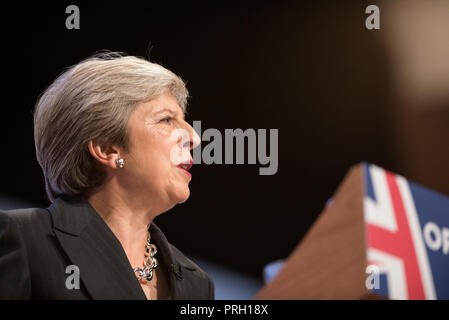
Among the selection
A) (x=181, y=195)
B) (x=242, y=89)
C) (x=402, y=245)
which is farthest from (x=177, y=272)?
(x=242, y=89)

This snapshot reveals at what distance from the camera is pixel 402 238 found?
1488 mm

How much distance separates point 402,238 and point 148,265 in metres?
0.64

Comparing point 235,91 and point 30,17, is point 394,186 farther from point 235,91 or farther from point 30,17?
point 30,17

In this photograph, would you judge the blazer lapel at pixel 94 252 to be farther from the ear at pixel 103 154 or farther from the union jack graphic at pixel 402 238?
the union jack graphic at pixel 402 238

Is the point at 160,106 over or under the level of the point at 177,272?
over

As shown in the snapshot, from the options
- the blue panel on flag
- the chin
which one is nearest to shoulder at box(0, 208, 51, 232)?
the chin

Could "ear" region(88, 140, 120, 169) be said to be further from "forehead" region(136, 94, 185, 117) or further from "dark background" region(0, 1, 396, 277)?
"dark background" region(0, 1, 396, 277)

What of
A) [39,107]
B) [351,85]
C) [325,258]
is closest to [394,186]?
[325,258]

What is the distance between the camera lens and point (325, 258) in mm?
1496

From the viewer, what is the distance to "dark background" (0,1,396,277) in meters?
1.50

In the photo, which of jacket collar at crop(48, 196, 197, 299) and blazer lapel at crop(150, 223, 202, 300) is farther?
blazer lapel at crop(150, 223, 202, 300)

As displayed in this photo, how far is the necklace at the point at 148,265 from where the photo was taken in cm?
129

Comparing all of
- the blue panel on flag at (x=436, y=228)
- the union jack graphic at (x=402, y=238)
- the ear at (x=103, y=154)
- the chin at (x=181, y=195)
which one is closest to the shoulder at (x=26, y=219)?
the ear at (x=103, y=154)

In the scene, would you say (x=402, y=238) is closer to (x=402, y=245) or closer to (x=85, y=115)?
(x=402, y=245)
